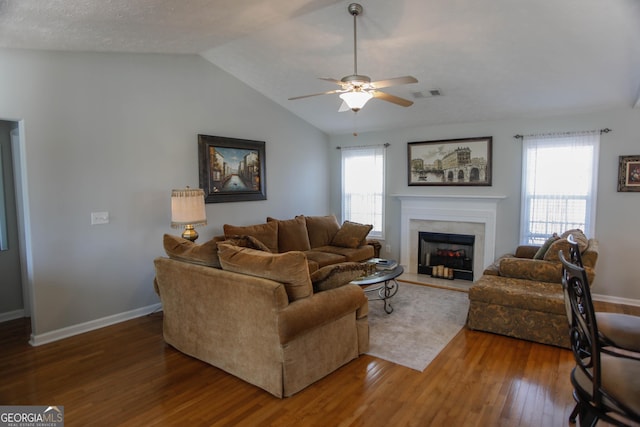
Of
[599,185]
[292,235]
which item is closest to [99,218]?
[292,235]

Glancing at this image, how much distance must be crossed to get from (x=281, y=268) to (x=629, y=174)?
4.58 m

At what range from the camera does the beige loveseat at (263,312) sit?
8.67ft

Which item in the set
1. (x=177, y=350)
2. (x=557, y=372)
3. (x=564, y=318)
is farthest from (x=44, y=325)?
(x=564, y=318)

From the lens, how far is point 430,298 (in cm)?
495

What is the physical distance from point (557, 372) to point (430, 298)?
2.01 metres

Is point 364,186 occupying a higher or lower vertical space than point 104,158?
lower

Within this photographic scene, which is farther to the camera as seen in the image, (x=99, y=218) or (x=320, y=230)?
(x=320, y=230)

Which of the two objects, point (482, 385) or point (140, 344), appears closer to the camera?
point (482, 385)

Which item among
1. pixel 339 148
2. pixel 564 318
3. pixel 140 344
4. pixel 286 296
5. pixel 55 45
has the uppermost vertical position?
pixel 55 45

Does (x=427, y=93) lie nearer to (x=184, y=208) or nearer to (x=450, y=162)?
(x=450, y=162)

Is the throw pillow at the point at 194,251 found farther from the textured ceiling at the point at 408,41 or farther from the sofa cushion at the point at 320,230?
the sofa cushion at the point at 320,230

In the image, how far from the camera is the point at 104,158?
13.3 ft

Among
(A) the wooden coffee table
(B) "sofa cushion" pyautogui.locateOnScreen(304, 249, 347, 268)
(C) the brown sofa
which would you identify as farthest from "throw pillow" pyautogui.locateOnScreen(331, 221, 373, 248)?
(C) the brown sofa

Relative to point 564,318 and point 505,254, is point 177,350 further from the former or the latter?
point 505,254
